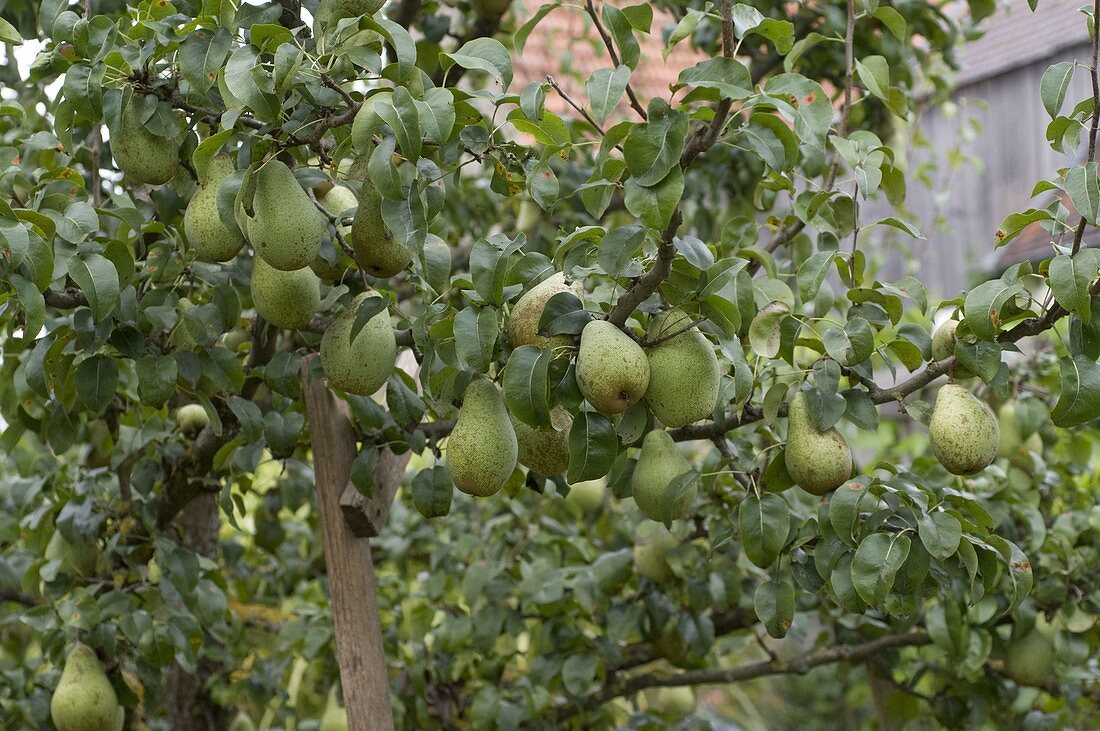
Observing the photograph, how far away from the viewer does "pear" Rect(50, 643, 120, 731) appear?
2.26 metres

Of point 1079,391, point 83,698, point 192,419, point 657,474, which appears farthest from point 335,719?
point 1079,391

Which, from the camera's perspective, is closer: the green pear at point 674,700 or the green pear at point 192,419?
the green pear at point 192,419

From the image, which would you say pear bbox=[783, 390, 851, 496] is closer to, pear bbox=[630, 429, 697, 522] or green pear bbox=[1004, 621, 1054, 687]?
pear bbox=[630, 429, 697, 522]

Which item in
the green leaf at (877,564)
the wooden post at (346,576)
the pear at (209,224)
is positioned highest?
the pear at (209,224)

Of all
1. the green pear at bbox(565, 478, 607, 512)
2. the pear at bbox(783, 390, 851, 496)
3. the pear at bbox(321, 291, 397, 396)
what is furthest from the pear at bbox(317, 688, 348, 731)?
the pear at bbox(783, 390, 851, 496)

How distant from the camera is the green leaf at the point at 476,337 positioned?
148 cm

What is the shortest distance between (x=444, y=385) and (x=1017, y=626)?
142cm

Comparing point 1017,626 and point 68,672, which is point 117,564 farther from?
point 1017,626

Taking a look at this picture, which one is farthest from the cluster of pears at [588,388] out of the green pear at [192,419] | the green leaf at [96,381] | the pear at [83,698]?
the pear at [83,698]

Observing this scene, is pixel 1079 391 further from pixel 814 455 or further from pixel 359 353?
pixel 359 353

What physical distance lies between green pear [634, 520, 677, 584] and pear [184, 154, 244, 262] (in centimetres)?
118

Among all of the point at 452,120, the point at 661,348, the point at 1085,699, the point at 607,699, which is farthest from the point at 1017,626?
the point at 452,120

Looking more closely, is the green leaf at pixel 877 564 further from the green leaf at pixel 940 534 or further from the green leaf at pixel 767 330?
the green leaf at pixel 767 330

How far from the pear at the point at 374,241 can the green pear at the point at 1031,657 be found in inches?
66.8
